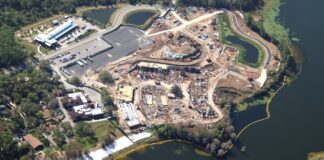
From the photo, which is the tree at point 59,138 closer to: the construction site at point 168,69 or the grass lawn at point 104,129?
the grass lawn at point 104,129

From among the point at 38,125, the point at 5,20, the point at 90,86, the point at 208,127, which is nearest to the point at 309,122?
the point at 208,127

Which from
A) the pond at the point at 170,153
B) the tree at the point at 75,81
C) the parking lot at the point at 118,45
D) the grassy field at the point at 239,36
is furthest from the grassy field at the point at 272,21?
the tree at the point at 75,81

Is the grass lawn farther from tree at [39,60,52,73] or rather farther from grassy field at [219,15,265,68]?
grassy field at [219,15,265,68]

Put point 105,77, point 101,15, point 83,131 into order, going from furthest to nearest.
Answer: point 101,15 < point 105,77 < point 83,131

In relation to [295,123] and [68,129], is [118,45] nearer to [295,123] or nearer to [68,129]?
[68,129]

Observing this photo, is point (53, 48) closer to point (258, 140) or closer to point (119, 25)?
point (119, 25)

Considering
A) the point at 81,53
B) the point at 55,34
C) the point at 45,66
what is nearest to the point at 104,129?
the point at 45,66
